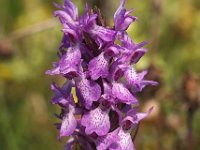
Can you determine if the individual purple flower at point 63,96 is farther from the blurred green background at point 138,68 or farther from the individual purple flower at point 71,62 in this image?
the blurred green background at point 138,68

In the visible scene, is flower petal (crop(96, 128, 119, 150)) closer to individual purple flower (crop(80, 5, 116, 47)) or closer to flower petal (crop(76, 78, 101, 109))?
flower petal (crop(76, 78, 101, 109))

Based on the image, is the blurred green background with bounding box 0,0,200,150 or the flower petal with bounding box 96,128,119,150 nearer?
the flower petal with bounding box 96,128,119,150

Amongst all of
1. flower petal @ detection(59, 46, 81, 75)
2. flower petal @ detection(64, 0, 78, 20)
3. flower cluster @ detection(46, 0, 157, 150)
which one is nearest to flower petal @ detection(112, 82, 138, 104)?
flower cluster @ detection(46, 0, 157, 150)

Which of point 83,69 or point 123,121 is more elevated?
point 83,69

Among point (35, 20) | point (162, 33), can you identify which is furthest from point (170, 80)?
point (35, 20)

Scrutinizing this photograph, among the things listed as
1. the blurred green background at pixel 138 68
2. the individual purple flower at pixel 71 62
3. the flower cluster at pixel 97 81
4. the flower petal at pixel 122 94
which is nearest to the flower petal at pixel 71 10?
the flower cluster at pixel 97 81

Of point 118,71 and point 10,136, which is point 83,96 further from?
point 10,136
